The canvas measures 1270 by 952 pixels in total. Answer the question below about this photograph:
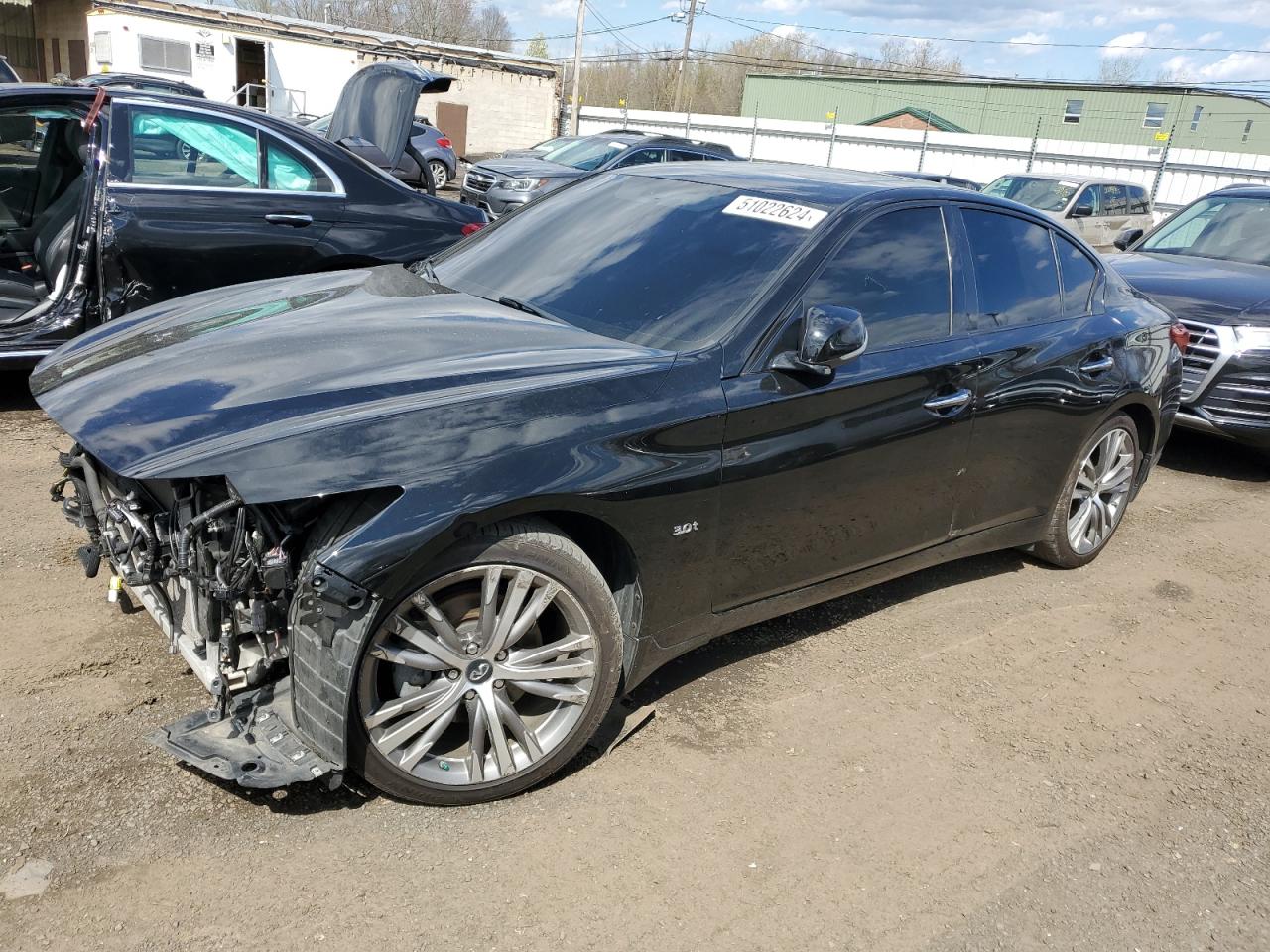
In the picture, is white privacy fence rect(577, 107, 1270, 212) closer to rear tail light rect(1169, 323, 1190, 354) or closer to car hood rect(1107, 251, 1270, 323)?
car hood rect(1107, 251, 1270, 323)

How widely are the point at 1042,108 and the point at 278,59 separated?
36497 millimetres

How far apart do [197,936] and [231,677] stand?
67 centimetres

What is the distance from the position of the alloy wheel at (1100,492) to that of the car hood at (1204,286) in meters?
2.06

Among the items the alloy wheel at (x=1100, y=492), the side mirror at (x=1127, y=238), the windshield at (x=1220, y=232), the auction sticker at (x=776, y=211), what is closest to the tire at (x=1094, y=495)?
the alloy wheel at (x=1100, y=492)

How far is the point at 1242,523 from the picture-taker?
5965mm

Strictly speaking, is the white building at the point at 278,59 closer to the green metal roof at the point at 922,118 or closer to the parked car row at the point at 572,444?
the green metal roof at the point at 922,118

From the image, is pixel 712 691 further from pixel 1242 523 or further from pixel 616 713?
pixel 1242 523

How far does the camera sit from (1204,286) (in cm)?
706

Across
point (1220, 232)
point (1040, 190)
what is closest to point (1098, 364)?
point (1220, 232)

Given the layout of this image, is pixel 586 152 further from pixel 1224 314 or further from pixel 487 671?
pixel 487 671

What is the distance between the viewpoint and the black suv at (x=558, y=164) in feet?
48.5

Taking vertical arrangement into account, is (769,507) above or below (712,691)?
above

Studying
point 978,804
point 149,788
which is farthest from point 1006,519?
point 149,788

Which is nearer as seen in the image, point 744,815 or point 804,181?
point 744,815
